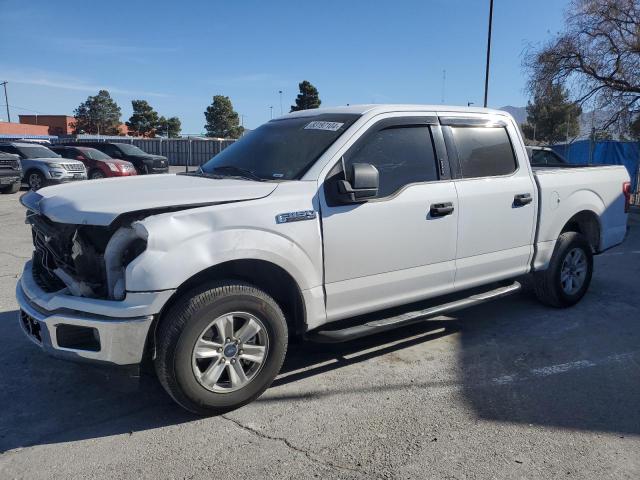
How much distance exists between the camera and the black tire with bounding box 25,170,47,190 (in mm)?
17391

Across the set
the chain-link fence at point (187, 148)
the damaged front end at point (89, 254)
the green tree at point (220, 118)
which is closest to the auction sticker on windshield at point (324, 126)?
the damaged front end at point (89, 254)

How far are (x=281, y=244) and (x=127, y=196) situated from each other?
0.99m

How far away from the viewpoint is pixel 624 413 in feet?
11.4

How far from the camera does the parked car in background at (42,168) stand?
1706 centimetres

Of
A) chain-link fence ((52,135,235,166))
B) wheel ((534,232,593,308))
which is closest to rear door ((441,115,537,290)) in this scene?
wheel ((534,232,593,308))

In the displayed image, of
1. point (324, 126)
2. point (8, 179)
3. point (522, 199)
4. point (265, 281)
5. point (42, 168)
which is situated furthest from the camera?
point (42, 168)

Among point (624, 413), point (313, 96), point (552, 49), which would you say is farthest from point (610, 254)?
point (313, 96)

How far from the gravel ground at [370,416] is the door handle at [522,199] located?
1.21 meters

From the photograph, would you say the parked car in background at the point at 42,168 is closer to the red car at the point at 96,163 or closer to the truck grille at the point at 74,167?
the truck grille at the point at 74,167

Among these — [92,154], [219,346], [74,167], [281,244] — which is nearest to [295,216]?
[281,244]

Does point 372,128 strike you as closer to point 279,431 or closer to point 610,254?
point 279,431

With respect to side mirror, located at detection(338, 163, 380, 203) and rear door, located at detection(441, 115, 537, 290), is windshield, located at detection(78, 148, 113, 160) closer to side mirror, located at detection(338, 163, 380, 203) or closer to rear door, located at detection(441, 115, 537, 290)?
rear door, located at detection(441, 115, 537, 290)

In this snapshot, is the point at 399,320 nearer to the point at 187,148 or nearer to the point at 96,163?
the point at 96,163

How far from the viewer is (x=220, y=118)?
6462 cm
